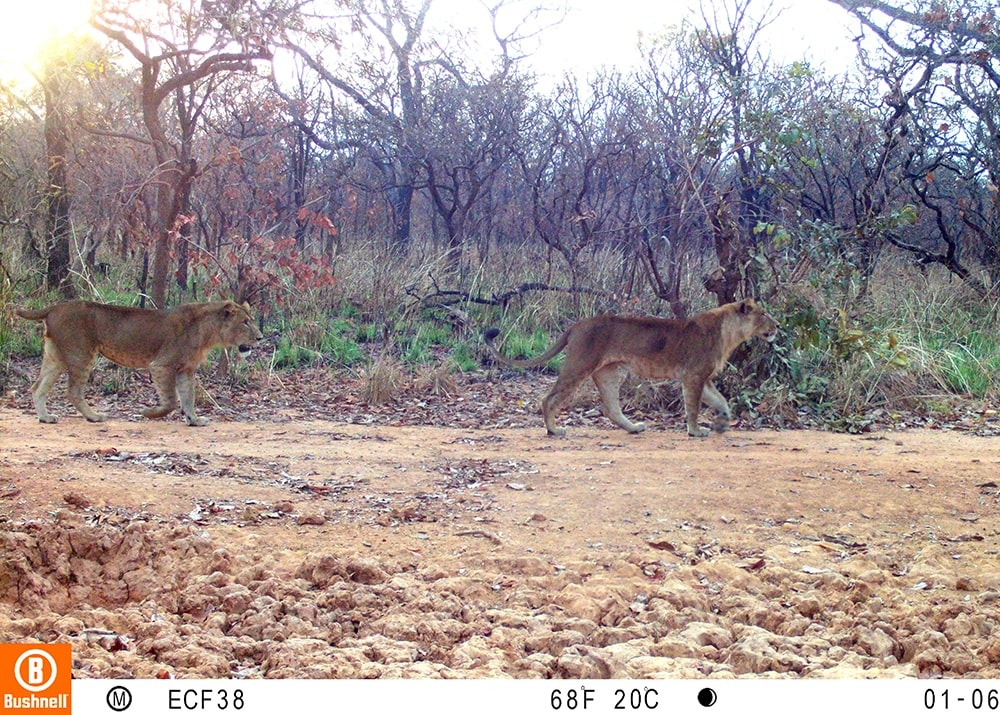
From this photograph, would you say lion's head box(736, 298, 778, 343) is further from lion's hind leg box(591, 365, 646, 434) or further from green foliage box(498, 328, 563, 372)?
green foliage box(498, 328, 563, 372)

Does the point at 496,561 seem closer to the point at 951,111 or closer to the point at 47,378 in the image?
the point at 47,378

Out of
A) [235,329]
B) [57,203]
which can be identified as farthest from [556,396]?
[57,203]

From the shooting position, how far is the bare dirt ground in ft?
12.3

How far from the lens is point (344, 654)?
3639mm

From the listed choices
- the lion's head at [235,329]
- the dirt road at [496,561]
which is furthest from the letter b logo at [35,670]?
the lion's head at [235,329]

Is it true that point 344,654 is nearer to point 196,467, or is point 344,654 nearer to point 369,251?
point 196,467

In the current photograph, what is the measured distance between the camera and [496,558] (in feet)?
15.4

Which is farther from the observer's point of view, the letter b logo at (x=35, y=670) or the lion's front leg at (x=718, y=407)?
the lion's front leg at (x=718, y=407)

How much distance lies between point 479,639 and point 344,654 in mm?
484

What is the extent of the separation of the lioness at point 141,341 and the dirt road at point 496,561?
1351mm

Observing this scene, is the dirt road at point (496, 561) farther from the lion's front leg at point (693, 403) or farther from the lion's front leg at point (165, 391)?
the lion's front leg at point (165, 391)

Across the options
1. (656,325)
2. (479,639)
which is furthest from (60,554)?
(656,325)

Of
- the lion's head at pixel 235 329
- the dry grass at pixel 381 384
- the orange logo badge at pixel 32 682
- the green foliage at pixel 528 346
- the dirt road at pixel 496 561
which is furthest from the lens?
the green foliage at pixel 528 346

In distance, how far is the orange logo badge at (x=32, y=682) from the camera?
2.39 metres
